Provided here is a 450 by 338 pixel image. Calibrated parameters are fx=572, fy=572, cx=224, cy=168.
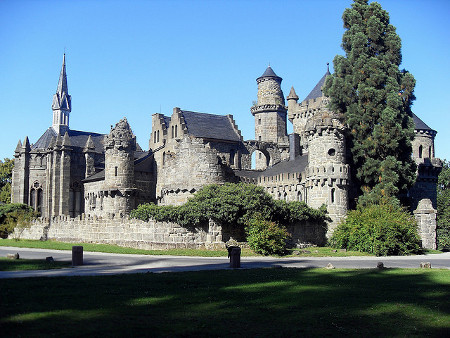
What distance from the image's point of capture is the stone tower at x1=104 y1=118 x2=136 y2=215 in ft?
→ 171

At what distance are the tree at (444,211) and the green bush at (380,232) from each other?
36.0ft

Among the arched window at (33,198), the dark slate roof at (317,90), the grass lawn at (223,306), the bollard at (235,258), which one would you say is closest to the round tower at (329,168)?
the bollard at (235,258)

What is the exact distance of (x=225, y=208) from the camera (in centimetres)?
3891

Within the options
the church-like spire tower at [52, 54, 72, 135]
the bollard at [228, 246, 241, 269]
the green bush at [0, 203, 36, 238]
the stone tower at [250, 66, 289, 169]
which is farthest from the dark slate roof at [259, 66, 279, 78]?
the church-like spire tower at [52, 54, 72, 135]

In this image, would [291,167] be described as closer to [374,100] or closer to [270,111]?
[374,100]

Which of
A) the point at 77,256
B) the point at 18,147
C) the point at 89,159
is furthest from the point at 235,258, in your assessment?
the point at 18,147

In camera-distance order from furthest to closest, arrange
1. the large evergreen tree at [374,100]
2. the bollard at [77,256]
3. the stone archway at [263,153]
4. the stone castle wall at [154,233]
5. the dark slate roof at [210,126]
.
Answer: the stone archway at [263,153] < the dark slate roof at [210,126] < the large evergreen tree at [374,100] < the stone castle wall at [154,233] < the bollard at [77,256]

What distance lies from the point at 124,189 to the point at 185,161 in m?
9.56

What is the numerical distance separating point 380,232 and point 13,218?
40.1m

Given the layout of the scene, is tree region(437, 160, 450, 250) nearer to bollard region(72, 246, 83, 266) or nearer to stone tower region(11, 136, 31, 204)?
bollard region(72, 246, 83, 266)

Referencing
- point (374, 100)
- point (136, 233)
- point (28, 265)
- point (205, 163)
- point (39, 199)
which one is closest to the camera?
point (28, 265)

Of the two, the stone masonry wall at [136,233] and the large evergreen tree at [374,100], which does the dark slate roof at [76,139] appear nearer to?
the stone masonry wall at [136,233]

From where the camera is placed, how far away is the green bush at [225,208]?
1539 inches

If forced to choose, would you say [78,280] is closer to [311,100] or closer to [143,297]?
[143,297]
